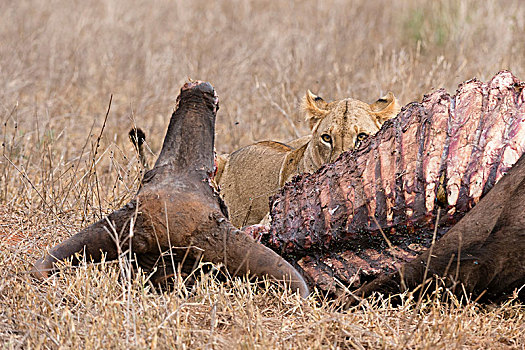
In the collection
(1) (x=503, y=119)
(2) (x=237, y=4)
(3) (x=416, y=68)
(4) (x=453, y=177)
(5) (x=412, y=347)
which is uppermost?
(2) (x=237, y=4)

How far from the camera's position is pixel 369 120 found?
157 inches

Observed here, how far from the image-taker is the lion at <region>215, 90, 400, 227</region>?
390 centimetres

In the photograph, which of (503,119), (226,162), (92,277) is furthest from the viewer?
(226,162)

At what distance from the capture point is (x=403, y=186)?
8.64ft

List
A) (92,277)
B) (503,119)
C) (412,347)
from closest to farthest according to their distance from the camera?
1. (412,347)
2. (92,277)
3. (503,119)

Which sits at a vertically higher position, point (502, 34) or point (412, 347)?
point (502, 34)

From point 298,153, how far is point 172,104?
2.87 meters

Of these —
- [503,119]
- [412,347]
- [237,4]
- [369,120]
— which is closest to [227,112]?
[369,120]

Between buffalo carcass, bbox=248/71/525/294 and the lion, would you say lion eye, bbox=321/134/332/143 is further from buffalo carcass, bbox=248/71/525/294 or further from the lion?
buffalo carcass, bbox=248/71/525/294

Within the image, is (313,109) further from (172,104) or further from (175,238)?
(172,104)

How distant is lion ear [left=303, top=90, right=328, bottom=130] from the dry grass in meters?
0.23

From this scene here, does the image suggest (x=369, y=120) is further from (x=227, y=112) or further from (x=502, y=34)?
(x=502, y=34)

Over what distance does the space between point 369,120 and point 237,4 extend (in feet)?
26.3

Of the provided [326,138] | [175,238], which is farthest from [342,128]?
[175,238]
